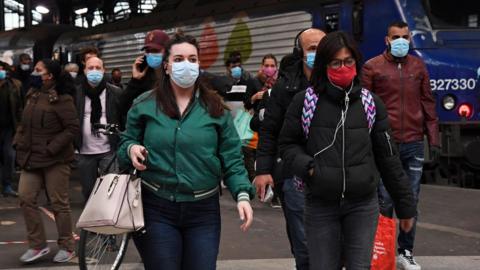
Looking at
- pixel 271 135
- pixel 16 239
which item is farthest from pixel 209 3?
pixel 271 135

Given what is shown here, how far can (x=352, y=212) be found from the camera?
3.65m

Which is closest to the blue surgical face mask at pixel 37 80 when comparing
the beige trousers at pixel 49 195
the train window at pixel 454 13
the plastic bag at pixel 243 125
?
the beige trousers at pixel 49 195

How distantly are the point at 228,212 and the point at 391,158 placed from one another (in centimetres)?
484

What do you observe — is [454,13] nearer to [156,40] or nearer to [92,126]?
[92,126]

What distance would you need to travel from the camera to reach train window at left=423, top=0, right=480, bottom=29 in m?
9.20

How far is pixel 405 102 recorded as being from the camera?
18.1 feet

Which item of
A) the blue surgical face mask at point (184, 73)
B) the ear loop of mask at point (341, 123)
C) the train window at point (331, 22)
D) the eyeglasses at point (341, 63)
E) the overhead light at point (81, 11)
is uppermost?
the overhead light at point (81, 11)

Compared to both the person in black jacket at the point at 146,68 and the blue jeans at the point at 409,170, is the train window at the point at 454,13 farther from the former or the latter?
the person in black jacket at the point at 146,68

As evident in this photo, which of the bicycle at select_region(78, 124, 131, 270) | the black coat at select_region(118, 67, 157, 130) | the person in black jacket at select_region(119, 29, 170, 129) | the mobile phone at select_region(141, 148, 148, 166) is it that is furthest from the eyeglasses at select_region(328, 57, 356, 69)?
the bicycle at select_region(78, 124, 131, 270)

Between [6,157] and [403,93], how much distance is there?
20.2 feet

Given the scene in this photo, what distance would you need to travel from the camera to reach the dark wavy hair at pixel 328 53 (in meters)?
3.65

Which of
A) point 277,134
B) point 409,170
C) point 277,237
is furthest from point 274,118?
point 277,237

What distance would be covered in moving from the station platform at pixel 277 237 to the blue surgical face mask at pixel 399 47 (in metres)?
1.68

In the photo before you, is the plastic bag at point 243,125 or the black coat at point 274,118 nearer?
the black coat at point 274,118
